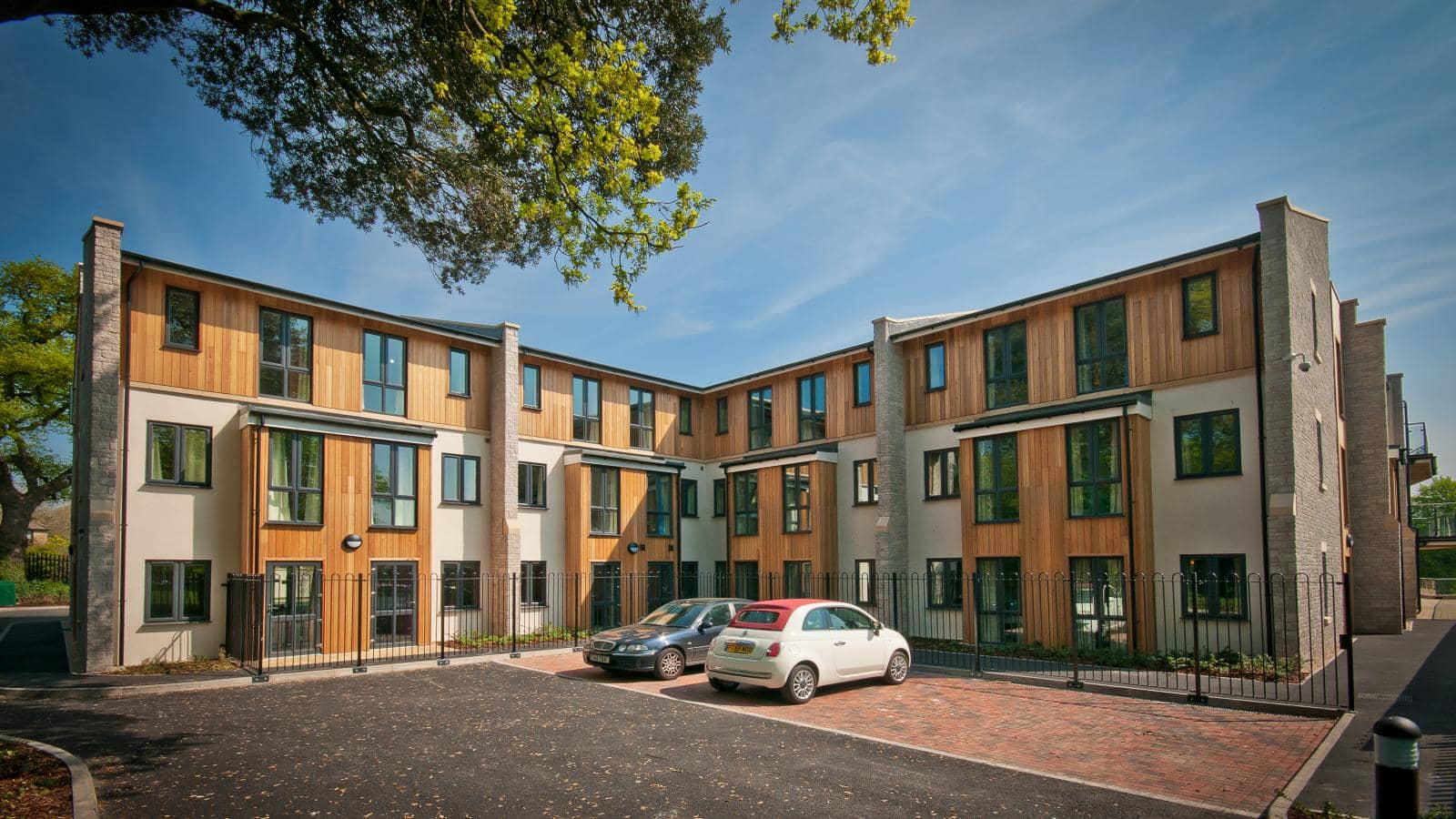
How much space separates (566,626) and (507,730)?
1286 cm

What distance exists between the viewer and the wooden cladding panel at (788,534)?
2420 centimetres

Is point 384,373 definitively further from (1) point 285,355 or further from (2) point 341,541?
(2) point 341,541

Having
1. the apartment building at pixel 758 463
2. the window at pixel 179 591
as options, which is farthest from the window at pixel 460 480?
the window at pixel 179 591

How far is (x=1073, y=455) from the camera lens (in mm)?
18703

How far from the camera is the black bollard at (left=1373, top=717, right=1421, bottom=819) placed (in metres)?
5.50

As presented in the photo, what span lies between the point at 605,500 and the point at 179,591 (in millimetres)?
11150

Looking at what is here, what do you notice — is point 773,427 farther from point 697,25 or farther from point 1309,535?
point 697,25

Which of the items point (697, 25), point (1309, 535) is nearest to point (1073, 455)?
point (1309, 535)

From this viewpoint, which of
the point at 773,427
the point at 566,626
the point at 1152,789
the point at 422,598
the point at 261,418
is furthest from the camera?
the point at 773,427

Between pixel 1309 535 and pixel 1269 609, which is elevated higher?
pixel 1309 535

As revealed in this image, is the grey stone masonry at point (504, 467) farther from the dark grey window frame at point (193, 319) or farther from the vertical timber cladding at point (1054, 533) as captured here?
the vertical timber cladding at point (1054, 533)

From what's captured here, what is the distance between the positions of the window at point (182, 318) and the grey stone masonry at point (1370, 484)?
3026 centimetres

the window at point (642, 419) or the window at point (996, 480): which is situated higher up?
the window at point (642, 419)

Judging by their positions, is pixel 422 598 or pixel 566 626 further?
pixel 566 626
